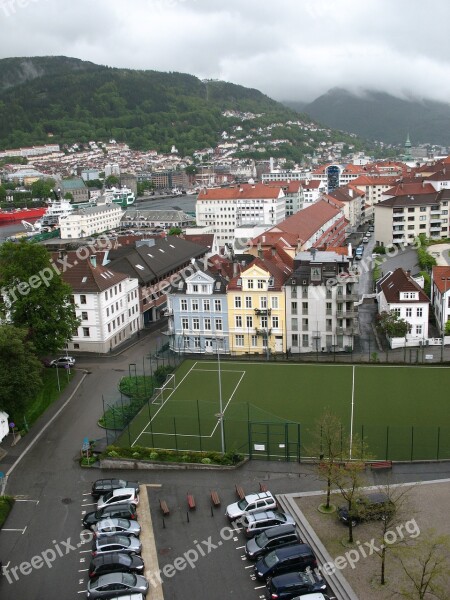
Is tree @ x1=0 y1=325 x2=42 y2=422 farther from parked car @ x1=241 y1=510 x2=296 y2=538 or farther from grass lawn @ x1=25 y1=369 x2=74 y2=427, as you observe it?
parked car @ x1=241 y1=510 x2=296 y2=538

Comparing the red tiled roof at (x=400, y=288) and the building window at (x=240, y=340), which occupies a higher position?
the red tiled roof at (x=400, y=288)

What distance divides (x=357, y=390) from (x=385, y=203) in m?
45.6

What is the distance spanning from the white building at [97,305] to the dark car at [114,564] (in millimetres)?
23092

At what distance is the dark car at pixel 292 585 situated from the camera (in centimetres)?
1780

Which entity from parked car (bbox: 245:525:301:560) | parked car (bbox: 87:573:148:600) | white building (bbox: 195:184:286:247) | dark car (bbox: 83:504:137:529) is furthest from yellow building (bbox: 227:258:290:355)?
white building (bbox: 195:184:286:247)

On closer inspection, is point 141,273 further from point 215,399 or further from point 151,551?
point 151,551

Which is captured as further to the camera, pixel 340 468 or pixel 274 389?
pixel 274 389

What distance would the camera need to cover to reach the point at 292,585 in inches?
703

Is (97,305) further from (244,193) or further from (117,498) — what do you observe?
(244,193)

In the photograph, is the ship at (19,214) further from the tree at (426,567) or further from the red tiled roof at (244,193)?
Result: the tree at (426,567)

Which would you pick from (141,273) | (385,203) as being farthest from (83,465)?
(385,203)

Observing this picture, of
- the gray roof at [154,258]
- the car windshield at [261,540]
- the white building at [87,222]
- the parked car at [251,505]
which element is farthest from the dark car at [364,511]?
the white building at [87,222]

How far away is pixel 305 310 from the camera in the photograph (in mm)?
40062

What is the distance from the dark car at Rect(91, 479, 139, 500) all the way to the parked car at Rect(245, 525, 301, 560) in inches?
235
